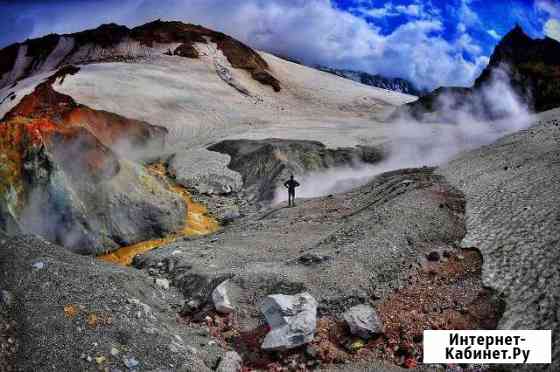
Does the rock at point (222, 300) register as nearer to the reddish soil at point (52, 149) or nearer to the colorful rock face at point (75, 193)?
the colorful rock face at point (75, 193)

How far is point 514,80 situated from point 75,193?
31.3m

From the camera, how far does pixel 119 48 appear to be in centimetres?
7194

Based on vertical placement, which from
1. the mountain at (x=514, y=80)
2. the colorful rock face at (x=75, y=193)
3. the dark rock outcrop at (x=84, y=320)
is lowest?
the dark rock outcrop at (x=84, y=320)

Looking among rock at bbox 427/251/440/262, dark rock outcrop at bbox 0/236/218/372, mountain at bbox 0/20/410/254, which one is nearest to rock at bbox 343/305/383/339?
dark rock outcrop at bbox 0/236/218/372

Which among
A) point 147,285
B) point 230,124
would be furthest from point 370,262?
point 230,124

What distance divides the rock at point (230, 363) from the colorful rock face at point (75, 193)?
8665 mm

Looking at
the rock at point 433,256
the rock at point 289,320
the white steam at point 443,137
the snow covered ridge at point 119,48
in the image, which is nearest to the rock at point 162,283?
the rock at point 289,320

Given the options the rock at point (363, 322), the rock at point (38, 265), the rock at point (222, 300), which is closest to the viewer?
the rock at point (363, 322)

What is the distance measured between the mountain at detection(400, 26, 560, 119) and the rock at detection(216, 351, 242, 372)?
1104 inches

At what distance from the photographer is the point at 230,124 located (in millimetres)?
45594

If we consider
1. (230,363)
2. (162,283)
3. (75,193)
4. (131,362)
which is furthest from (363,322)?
(75,193)

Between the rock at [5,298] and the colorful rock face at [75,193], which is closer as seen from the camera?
the rock at [5,298]

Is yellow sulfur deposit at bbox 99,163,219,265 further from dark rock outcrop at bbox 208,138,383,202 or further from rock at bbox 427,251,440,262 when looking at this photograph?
rock at bbox 427,251,440,262

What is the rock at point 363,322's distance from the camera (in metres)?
8.56
